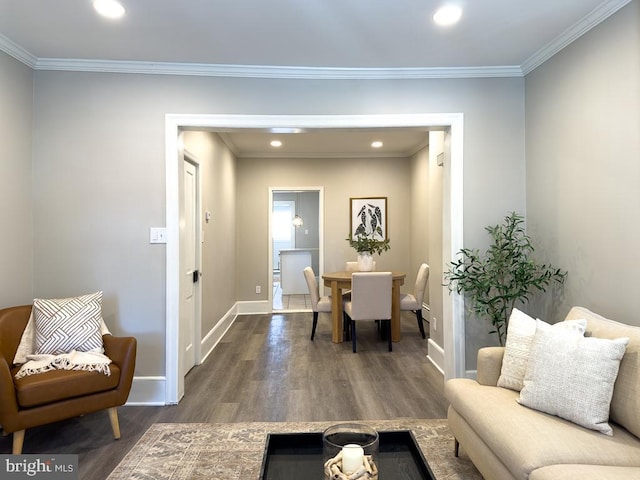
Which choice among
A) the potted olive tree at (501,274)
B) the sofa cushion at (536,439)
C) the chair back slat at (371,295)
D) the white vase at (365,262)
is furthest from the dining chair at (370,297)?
the sofa cushion at (536,439)

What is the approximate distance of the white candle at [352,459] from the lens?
1230 mm

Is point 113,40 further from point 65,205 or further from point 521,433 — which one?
point 521,433

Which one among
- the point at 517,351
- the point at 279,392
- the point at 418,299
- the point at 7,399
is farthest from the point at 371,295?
the point at 7,399

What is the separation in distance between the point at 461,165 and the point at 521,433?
204cm

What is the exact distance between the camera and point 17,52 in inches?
103

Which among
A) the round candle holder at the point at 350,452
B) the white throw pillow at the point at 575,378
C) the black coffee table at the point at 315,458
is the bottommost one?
the black coffee table at the point at 315,458

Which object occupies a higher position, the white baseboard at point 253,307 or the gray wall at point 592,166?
the gray wall at point 592,166

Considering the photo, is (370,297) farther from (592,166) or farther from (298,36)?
(298,36)

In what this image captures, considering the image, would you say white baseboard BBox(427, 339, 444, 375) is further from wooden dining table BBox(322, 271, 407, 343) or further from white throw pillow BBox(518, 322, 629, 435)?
white throw pillow BBox(518, 322, 629, 435)

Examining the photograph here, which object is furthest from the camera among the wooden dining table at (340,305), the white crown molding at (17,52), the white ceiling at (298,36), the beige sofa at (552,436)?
the wooden dining table at (340,305)

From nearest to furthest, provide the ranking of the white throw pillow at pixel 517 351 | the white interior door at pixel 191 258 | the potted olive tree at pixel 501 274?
the white throw pillow at pixel 517 351 < the potted olive tree at pixel 501 274 < the white interior door at pixel 191 258

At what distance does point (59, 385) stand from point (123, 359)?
0.35 m

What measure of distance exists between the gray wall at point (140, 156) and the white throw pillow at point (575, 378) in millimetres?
1395

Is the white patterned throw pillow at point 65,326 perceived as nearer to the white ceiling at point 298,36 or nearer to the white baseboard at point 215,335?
the white baseboard at point 215,335
